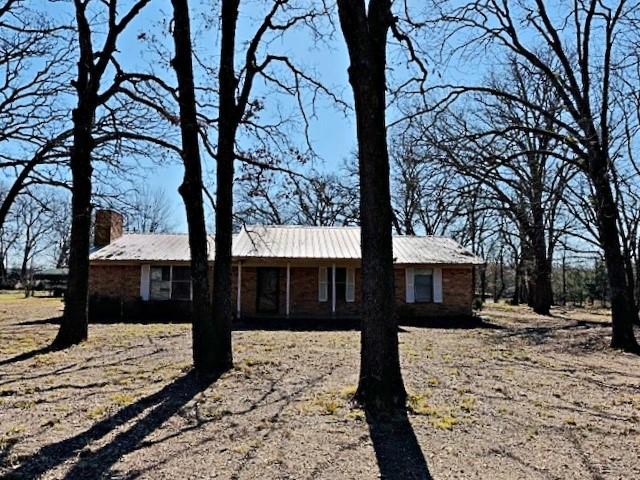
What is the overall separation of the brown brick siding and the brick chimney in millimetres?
3429

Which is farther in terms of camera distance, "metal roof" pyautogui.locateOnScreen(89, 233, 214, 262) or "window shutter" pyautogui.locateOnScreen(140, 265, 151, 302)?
"window shutter" pyautogui.locateOnScreen(140, 265, 151, 302)

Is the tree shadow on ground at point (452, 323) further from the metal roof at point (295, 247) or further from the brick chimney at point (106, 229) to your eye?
the brick chimney at point (106, 229)

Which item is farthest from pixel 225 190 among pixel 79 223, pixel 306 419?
pixel 79 223

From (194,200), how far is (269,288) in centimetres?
1238

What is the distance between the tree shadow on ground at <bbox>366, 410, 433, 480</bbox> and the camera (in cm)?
400

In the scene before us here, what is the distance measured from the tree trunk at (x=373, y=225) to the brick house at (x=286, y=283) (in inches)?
519

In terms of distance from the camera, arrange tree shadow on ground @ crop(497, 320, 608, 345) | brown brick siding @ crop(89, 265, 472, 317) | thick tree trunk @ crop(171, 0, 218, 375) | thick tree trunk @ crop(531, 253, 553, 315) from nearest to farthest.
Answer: thick tree trunk @ crop(171, 0, 218, 375) → tree shadow on ground @ crop(497, 320, 608, 345) → brown brick siding @ crop(89, 265, 472, 317) → thick tree trunk @ crop(531, 253, 553, 315)

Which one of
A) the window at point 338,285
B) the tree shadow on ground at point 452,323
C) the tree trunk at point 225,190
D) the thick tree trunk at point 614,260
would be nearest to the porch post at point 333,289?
the window at point 338,285

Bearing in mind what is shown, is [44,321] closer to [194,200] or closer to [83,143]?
[83,143]

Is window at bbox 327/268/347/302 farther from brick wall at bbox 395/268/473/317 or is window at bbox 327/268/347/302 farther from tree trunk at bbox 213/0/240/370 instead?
tree trunk at bbox 213/0/240/370

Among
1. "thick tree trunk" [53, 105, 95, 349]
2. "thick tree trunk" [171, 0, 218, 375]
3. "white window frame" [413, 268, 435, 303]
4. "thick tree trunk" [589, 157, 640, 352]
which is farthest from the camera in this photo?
"white window frame" [413, 268, 435, 303]

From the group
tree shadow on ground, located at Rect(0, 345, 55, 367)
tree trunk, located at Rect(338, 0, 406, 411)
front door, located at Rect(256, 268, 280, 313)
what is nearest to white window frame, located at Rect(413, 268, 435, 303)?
front door, located at Rect(256, 268, 280, 313)

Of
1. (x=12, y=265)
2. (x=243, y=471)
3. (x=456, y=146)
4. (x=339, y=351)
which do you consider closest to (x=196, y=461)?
(x=243, y=471)

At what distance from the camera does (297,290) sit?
20.0 m
